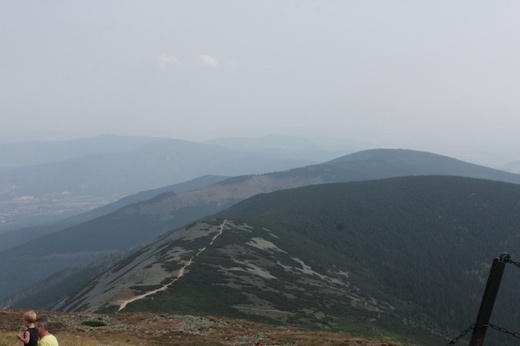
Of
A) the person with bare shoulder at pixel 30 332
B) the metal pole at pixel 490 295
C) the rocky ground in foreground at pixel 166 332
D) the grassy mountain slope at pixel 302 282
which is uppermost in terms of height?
the metal pole at pixel 490 295

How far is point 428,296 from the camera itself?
15738cm

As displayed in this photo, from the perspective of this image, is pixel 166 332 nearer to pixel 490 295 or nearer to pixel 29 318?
pixel 29 318

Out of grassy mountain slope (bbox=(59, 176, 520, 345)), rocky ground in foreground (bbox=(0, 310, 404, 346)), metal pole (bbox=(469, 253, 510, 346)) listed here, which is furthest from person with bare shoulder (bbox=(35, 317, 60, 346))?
grassy mountain slope (bbox=(59, 176, 520, 345))

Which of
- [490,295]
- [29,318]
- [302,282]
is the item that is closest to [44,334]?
[29,318]

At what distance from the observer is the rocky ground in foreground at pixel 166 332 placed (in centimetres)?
3344

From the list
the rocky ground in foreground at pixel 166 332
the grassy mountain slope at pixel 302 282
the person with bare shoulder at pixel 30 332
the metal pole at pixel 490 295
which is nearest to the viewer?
the metal pole at pixel 490 295

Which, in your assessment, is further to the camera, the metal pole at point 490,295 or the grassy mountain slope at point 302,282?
the grassy mountain slope at point 302,282

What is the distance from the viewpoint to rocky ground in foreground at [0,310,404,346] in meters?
33.4

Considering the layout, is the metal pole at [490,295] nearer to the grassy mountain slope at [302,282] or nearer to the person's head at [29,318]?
the person's head at [29,318]

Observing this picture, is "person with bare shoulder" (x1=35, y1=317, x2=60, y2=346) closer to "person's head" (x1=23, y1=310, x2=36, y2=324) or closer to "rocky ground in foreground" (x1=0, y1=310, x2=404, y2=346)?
"person's head" (x1=23, y1=310, x2=36, y2=324)

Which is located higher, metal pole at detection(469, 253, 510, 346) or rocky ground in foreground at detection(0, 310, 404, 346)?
metal pole at detection(469, 253, 510, 346)

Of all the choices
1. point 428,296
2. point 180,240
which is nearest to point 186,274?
point 180,240

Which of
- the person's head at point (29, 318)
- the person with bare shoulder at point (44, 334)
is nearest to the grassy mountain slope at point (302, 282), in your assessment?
the person's head at point (29, 318)

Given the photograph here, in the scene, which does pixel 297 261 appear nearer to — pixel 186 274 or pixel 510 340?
pixel 186 274
